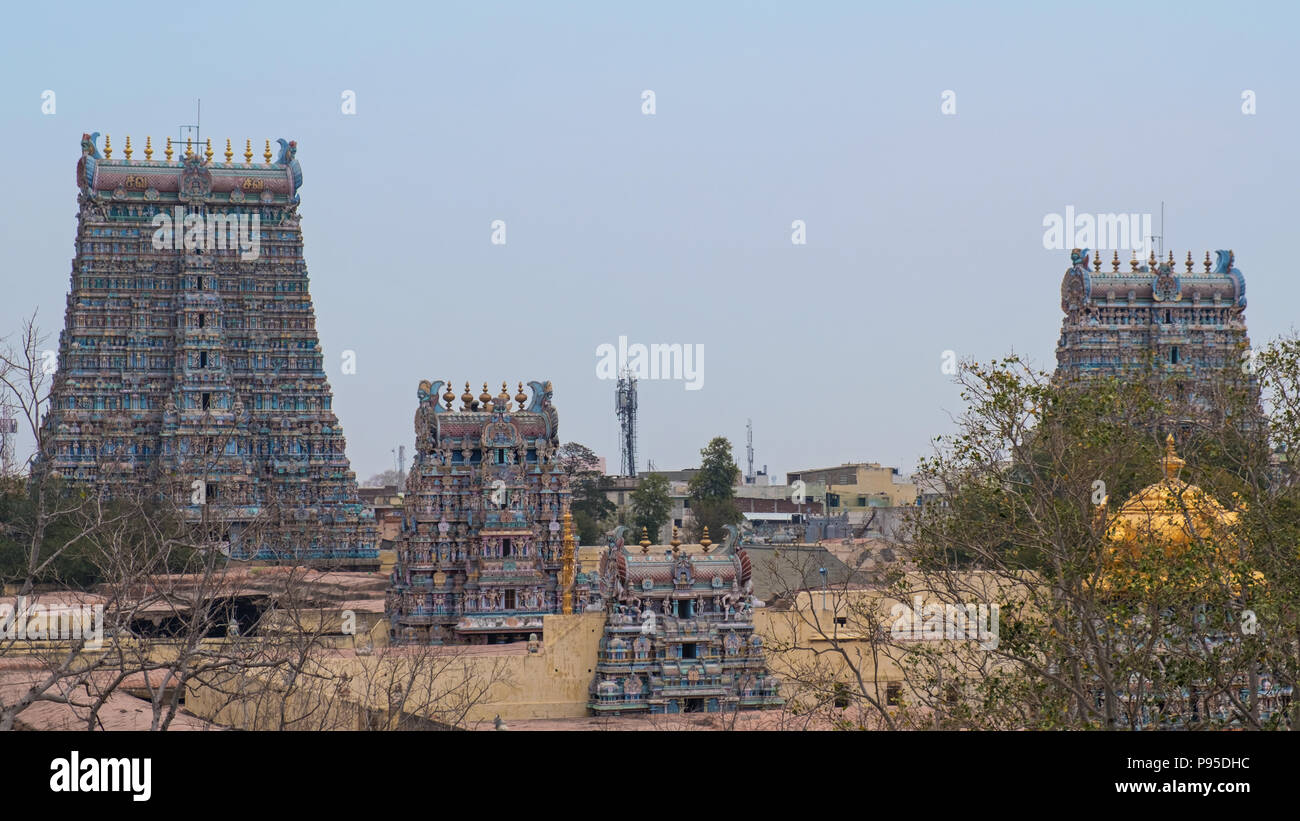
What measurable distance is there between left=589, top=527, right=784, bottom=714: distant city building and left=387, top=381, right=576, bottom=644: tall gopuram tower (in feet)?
23.0

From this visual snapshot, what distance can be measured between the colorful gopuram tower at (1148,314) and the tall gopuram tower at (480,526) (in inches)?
1182

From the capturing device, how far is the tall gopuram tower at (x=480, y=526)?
47.0 metres

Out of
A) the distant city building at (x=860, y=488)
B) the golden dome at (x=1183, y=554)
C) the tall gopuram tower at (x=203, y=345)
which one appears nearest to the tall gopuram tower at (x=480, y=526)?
the tall gopuram tower at (x=203, y=345)

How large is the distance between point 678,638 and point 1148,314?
39.2m

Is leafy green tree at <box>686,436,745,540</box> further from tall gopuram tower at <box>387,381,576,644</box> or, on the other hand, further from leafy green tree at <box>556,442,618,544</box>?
tall gopuram tower at <box>387,381,576,644</box>

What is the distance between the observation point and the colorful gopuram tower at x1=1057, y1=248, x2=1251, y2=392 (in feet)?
236

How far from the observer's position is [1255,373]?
76.3 feet

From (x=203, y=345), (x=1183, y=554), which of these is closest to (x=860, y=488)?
(x=203, y=345)

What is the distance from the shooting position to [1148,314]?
7262 centimetres

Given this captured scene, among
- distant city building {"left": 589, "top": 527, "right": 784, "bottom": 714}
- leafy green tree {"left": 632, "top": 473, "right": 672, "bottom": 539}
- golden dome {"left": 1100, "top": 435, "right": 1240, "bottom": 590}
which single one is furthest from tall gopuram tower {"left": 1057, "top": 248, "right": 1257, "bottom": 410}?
golden dome {"left": 1100, "top": 435, "right": 1240, "bottom": 590}

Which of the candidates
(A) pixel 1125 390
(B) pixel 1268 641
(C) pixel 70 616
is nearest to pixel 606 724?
(C) pixel 70 616
